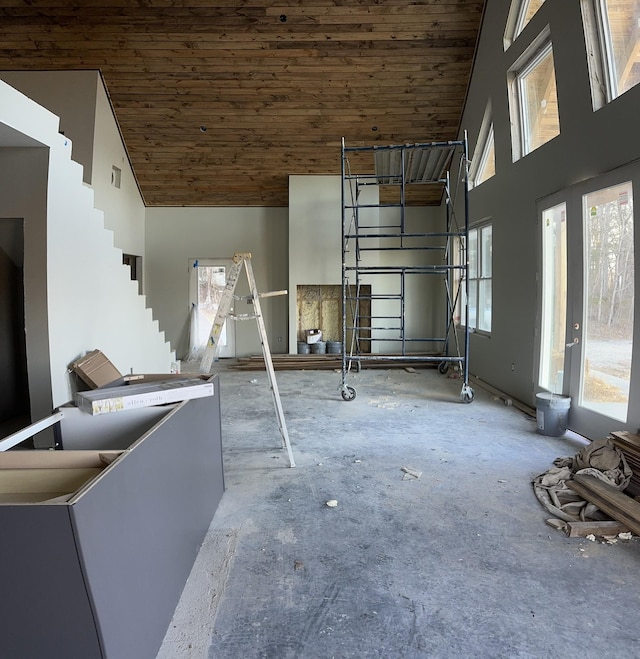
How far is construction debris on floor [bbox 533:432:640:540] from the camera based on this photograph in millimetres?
2482

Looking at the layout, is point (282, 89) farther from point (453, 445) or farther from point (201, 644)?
point (201, 644)

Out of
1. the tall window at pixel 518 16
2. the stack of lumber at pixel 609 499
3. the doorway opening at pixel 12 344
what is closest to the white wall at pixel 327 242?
the tall window at pixel 518 16

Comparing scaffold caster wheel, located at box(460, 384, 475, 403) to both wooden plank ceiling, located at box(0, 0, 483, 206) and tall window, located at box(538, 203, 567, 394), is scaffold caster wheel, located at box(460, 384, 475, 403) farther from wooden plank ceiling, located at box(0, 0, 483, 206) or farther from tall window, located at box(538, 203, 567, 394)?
wooden plank ceiling, located at box(0, 0, 483, 206)

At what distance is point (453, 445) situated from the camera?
3.90 m

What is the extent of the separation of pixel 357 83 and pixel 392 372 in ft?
14.1

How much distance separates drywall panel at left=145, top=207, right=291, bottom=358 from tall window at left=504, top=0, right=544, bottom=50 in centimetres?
480

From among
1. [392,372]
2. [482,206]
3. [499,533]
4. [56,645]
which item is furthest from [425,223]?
[56,645]

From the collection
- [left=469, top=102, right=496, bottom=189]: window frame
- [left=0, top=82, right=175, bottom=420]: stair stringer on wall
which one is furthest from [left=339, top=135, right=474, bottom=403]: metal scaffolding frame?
[left=0, top=82, right=175, bottom=420]: stair stringer on wall

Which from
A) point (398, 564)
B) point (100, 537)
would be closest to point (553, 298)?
point (398, 564)

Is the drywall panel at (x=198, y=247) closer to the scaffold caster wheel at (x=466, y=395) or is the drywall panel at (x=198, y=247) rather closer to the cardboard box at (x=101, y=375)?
the scaffold caster wheel at (x=466, y=395)

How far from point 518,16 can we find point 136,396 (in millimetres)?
5738

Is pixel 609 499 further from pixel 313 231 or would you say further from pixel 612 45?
pixel 313 231

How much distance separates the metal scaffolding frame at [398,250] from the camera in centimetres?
584

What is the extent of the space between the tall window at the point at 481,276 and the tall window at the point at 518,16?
7.08 ft
